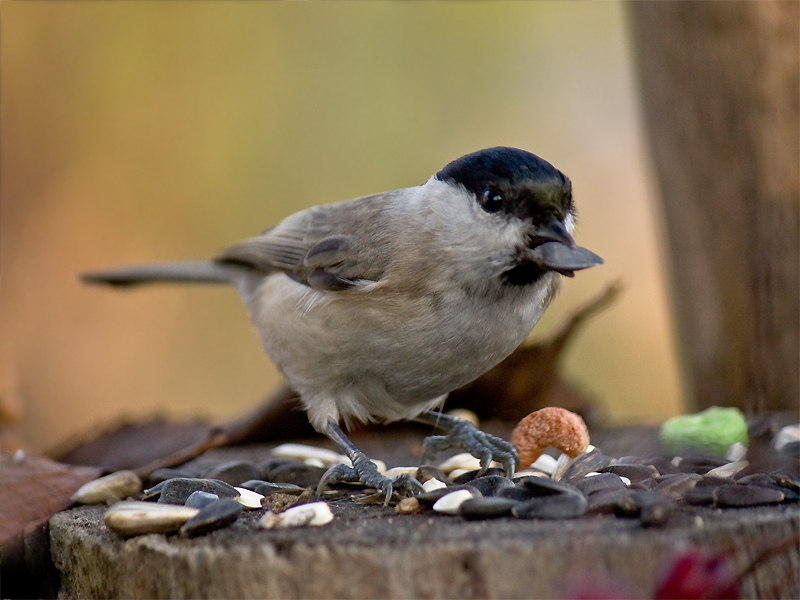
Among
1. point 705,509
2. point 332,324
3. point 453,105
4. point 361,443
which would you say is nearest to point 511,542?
point 705,509

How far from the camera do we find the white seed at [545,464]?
2.28m

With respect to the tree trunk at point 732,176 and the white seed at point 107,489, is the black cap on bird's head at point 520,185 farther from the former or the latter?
the tree trunk at point 732,176

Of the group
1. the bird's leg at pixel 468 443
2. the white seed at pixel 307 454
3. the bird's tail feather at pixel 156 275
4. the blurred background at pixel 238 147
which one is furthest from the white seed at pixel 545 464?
the blurred background at pixel 238 147

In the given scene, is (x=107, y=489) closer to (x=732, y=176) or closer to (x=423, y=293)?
(x=423, y=293)

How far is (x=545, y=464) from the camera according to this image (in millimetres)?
2330

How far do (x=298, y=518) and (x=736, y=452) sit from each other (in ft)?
4.54

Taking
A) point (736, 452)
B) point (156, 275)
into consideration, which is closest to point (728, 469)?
point (736, 452)

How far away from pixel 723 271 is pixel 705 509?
1.92 m

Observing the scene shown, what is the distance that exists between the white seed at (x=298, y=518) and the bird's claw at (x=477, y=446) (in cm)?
67

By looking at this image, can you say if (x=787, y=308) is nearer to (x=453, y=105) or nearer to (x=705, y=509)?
(x=705, y=509)

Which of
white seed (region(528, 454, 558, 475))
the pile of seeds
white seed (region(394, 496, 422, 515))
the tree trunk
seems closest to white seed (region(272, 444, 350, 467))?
the pile of seeds

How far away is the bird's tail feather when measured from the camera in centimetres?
321

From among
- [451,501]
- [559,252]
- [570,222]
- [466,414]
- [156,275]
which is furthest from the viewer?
[156,275]

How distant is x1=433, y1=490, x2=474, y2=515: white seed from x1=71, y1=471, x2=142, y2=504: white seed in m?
0.87
